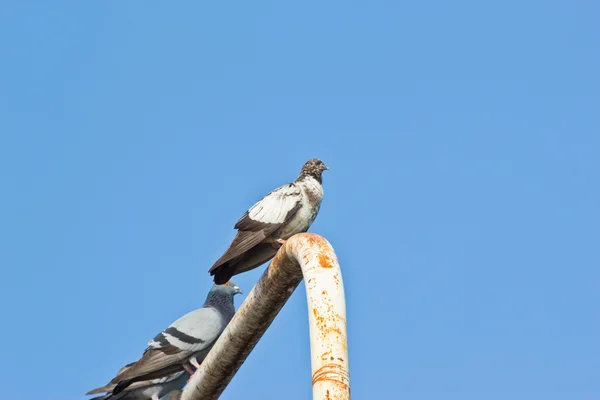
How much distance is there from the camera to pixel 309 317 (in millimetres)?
5250

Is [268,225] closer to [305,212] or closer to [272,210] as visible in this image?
[272,210]

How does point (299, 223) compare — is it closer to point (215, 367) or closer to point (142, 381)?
point (142, 381)

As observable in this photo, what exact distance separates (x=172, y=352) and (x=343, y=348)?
5.26 metres

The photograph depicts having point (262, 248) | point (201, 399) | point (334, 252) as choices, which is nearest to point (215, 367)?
point (201, 399)

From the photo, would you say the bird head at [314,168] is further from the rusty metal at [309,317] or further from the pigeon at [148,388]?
the rusty metal at [309,317]

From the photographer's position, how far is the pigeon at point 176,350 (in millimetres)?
9594

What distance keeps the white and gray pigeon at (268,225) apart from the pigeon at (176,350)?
0.98 metres

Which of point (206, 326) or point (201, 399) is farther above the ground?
point (206, 326)

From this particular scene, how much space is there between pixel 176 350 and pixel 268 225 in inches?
72.1

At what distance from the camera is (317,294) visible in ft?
17.4

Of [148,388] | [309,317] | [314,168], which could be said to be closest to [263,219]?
[314,168]

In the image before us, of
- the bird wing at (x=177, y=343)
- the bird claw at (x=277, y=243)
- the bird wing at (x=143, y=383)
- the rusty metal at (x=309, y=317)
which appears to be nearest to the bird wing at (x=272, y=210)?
the bird claw at (x=277, y=243)

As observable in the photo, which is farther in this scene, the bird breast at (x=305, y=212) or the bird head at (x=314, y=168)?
the bird head at (x=314, y=168)

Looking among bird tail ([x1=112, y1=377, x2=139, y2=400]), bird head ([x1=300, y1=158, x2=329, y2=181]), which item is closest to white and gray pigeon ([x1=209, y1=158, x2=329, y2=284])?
bird head ([x1=300, y1=158, x2=329, y2=181])
